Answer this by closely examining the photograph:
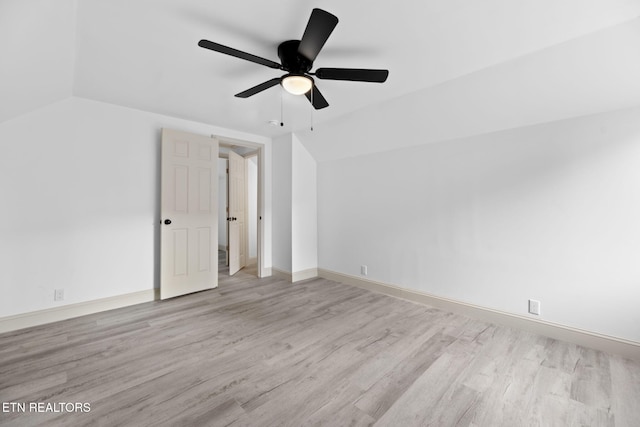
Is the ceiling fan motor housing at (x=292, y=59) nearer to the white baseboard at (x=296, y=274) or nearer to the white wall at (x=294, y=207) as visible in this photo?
the white wall at (x=294, y=207)

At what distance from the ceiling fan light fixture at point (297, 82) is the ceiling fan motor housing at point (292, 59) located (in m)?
0.04

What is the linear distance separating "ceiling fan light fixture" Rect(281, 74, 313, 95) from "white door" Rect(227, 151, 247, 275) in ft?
9.51

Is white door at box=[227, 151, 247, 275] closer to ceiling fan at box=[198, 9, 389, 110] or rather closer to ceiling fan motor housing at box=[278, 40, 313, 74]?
ceiling fan at box=[198, 9, 389, 110]

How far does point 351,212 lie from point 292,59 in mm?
2587

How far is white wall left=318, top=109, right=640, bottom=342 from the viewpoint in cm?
217

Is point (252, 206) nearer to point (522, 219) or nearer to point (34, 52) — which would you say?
point (34, 52)

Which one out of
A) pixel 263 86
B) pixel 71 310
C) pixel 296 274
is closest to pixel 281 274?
pixel 296 274

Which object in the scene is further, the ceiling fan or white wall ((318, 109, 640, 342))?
white wall ((318, 109, 640, 342))

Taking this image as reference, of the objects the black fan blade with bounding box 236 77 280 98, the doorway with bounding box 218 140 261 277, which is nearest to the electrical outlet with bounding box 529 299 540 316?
the black fan blade with bounding box 236 77 280 98

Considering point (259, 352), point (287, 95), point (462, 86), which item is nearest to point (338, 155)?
point (287, 95)

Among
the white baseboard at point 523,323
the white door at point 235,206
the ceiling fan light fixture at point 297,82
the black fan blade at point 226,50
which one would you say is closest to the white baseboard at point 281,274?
the white door at point 235,206

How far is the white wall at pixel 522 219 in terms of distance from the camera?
2.17 meters

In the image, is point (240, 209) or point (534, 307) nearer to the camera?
point (534, 307)

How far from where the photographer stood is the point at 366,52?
2102 mm
